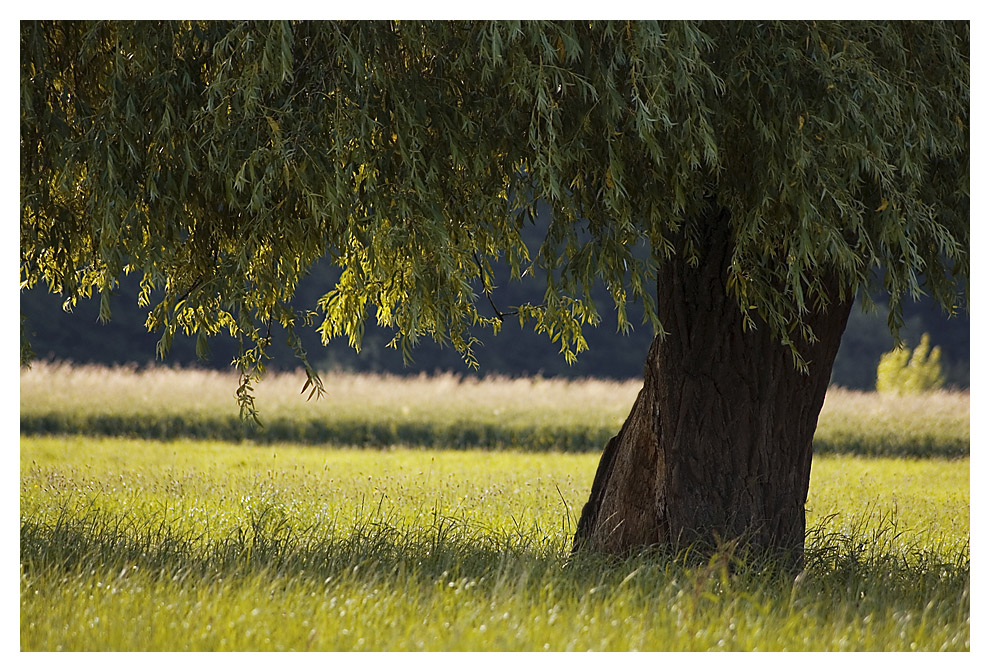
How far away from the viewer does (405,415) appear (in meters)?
15.7

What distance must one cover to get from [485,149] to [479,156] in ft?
0.21

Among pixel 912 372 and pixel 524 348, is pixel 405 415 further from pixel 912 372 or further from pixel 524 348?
pixel 524 348

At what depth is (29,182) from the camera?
4199 millimetres

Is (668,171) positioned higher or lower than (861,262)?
higher

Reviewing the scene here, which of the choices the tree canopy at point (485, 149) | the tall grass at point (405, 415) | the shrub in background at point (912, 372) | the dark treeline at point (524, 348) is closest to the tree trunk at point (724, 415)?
the tree canopy at point (485, 149)

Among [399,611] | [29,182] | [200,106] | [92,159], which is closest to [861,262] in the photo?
[399,611]

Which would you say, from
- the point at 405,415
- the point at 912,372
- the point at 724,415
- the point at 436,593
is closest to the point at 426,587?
the point at 436,593

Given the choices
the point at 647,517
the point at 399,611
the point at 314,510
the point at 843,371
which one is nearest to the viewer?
the point at 399,611

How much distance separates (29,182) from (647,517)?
A: 348cm

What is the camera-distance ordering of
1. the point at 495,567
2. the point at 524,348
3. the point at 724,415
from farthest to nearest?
1. the point at 524,348
2. the point at 724,415
3. the point at 495,567

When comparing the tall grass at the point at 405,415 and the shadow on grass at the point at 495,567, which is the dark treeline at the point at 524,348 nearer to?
the tall grass at the point at 405,415

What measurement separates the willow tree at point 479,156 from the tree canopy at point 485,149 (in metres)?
0.01
